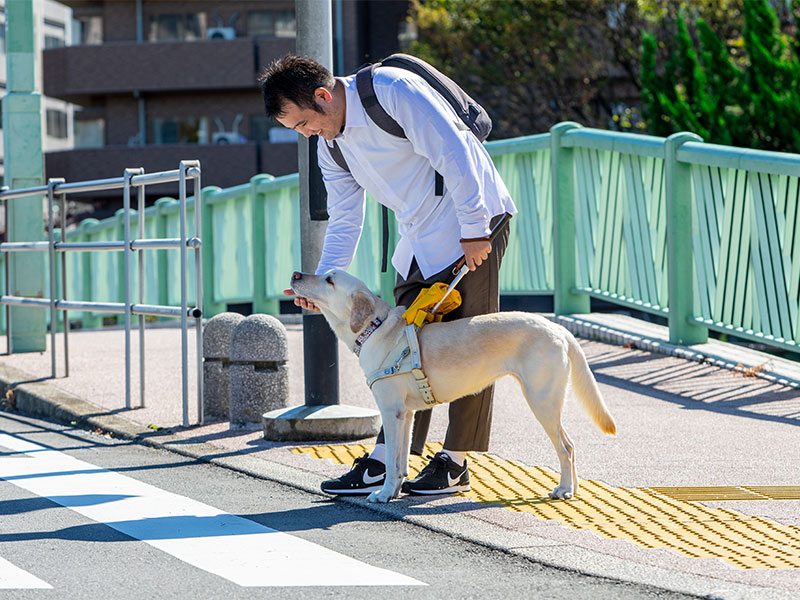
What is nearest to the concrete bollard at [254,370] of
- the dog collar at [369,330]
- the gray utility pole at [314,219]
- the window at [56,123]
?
the gray utility pole at [314,219]

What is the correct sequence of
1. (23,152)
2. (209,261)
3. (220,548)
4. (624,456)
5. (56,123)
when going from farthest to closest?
(56,123), (209,261), (23,152), (624,456), (220,548)

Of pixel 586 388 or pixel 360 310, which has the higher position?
pixel 360 310

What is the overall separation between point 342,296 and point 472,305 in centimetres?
54

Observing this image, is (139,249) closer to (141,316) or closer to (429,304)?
(141,316)

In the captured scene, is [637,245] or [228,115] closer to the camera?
[637,245]

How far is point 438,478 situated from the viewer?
5.13m

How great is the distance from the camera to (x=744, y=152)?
816 cm

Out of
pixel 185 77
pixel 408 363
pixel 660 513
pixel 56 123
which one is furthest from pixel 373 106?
pixel 56 123

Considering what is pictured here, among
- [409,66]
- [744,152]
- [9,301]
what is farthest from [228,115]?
[409,66]

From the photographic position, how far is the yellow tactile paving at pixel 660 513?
412cm

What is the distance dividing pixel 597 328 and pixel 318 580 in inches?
246

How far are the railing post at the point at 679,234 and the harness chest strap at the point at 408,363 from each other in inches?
170

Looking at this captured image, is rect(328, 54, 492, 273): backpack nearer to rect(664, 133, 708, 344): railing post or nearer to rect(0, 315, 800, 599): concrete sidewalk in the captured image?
rect(0, 315, 800, 599): concrete sidewalk

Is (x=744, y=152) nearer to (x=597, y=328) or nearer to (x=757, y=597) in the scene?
(x=597, y=328)
